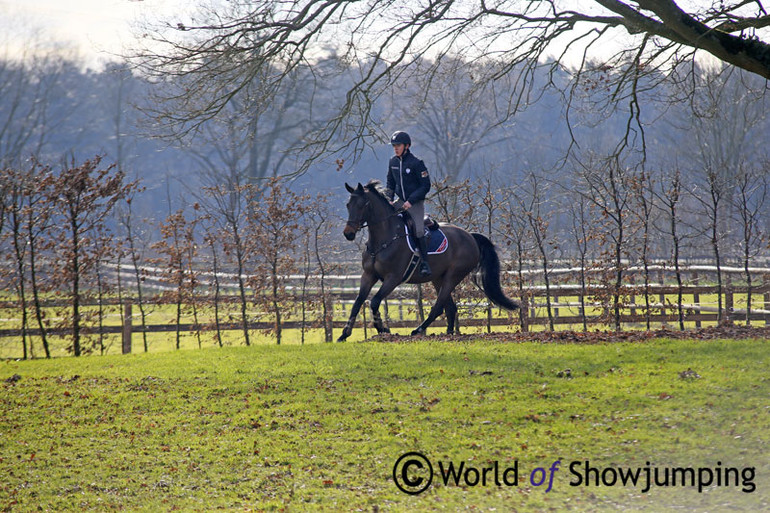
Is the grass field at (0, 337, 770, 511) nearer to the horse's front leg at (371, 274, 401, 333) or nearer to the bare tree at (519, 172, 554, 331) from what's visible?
the horse's front leg at (371, 274, 401, 333)

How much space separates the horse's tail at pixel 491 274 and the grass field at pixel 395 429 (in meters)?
2.13

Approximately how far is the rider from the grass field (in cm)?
205

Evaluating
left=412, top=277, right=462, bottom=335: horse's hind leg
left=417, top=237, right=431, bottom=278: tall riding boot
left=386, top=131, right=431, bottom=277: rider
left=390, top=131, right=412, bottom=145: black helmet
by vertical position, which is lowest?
left=412, top=277, right=462, bottom=335: horse's hind leg

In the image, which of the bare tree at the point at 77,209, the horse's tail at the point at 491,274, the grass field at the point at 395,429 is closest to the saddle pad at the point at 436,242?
the horse's tail at the point at 491,274

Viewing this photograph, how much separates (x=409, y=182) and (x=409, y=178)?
0.06m

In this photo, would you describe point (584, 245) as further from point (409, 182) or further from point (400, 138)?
point (400, 138)

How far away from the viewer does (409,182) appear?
12.2 metres

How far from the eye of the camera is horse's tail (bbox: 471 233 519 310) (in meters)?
13.5

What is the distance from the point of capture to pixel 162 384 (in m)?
10.3

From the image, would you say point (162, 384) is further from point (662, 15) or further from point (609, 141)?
point (609, 141)

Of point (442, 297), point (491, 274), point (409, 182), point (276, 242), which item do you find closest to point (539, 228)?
point (491, 274)

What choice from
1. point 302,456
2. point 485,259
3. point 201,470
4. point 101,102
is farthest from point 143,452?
point 101,102

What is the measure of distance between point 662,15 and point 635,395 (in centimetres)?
472

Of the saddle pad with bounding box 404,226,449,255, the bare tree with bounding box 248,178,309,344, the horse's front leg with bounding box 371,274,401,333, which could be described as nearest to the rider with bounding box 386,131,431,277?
the saddle pad with bounding box 404,226,449,255
